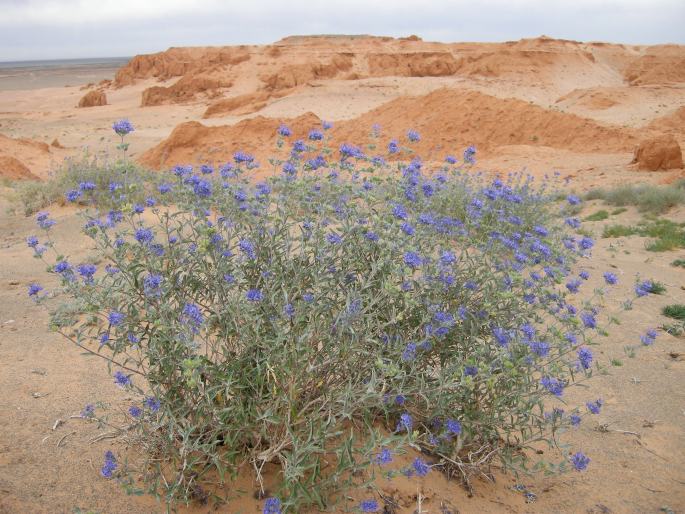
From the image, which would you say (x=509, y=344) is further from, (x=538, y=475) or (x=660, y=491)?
(x=660, y=491)

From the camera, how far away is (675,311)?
5.52 meters

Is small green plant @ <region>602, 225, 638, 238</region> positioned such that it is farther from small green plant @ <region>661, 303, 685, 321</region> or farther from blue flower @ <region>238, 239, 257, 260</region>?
blue flower @ <region>238, 239, 257, 260</region>

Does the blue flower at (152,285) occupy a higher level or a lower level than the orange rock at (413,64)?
lower

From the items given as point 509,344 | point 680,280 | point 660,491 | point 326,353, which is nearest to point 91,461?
point 326,353

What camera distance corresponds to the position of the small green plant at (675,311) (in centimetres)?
543

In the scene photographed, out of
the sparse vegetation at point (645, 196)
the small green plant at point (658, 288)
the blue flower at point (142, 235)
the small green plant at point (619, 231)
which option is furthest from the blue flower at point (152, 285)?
the sparse vegetation at point (645, 196)

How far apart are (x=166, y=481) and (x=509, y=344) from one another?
1.71 metres

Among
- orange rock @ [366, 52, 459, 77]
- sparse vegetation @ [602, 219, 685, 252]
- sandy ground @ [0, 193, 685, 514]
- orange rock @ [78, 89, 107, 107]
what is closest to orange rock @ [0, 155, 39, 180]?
sandy ground @ [0, 193, 685, 514]

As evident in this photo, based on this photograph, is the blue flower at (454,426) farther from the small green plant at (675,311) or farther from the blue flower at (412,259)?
the small green plant at (675,311)

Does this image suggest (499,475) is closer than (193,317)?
No

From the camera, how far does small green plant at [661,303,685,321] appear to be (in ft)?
17.8

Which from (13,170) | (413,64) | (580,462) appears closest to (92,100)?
(413,64)

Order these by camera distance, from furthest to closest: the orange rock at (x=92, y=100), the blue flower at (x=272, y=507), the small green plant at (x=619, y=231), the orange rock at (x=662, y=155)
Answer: the orange rock at (x=92, y=100) → the orange rock at (x=662, y=155) → the small green plant at (x=619, y=231) → the blue flower at (x=272, y=507)

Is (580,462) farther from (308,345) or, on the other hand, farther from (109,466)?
(109,466)
